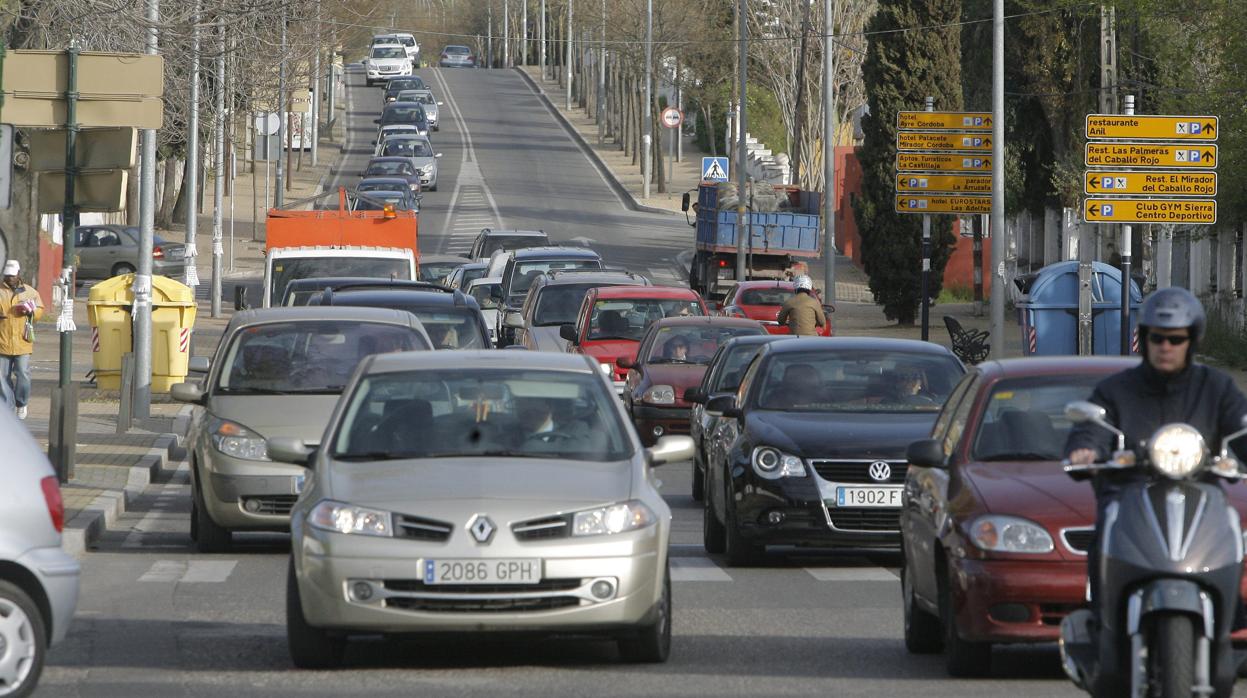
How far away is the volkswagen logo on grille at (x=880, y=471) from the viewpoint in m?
12.9

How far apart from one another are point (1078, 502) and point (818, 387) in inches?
211

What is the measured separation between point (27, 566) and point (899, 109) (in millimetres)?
39806

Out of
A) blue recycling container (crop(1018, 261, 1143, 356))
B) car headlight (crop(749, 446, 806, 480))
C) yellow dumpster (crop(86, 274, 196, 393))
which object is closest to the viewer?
car headlight (crop(749, 446, 806, 480))

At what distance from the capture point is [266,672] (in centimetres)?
929

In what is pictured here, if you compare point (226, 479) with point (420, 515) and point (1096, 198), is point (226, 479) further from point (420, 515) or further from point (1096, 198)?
point (1096, 198)

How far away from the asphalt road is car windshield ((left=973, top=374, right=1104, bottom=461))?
95cm

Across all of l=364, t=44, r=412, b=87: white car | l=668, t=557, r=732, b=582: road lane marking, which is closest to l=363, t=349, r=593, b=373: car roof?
l=668, t=557, r=732, b=582: road lane marking

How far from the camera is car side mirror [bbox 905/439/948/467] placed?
9.18 meters

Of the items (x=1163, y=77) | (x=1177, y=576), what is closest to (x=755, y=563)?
(x=1177, y=576)

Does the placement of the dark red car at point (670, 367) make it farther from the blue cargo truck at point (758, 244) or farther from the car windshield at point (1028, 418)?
the blue cargo truck at point (758, 244)

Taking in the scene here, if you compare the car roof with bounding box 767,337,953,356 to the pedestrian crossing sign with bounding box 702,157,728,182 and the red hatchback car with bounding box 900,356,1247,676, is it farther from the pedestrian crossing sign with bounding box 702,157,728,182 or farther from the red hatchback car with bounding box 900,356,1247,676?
the pedestrian crossing sign with bounding box 702,157,728,182

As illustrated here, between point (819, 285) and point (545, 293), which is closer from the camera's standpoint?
point (545, 293)

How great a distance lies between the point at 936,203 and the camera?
38000 millimetres

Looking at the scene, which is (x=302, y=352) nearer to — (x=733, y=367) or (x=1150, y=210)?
(x=733, y=367)
